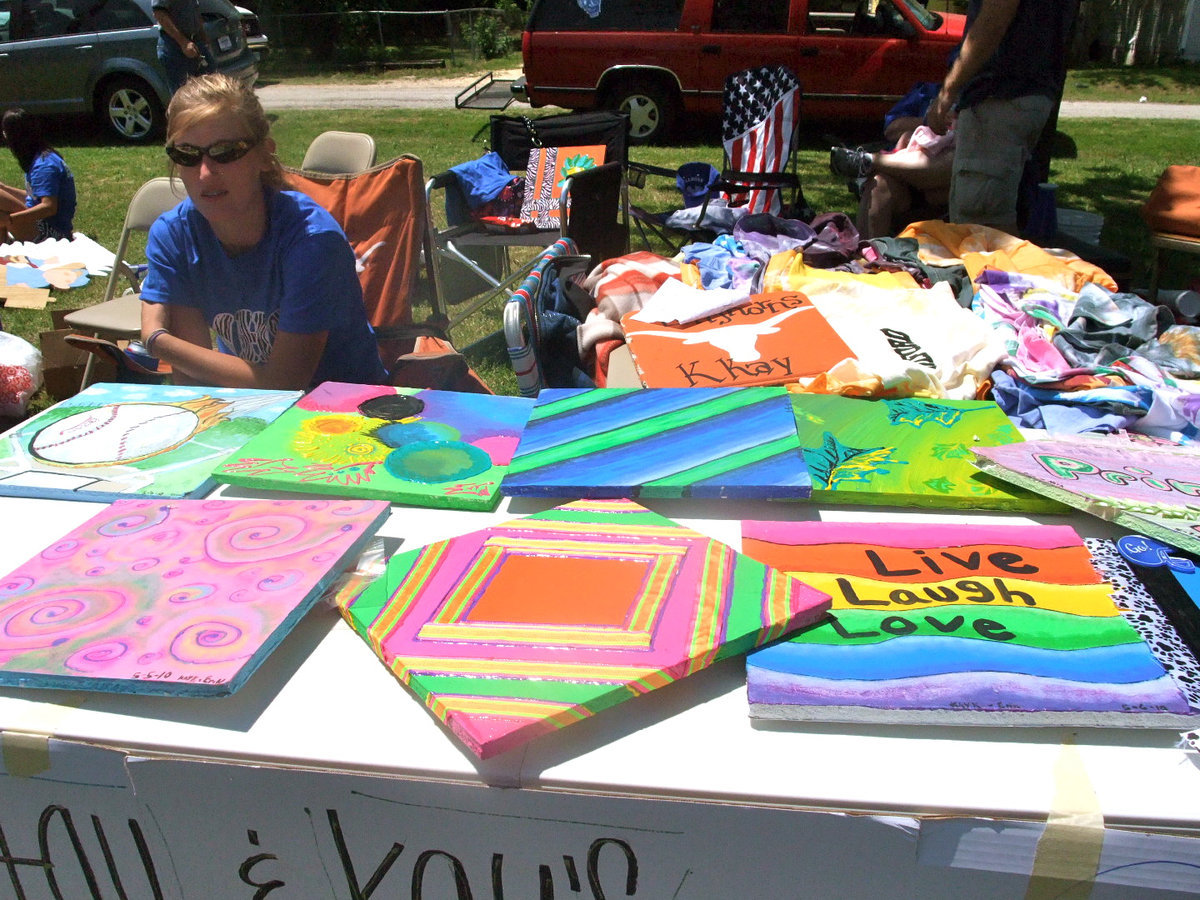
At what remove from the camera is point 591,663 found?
3.04 feet

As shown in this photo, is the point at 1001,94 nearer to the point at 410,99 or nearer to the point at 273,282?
the point at 273,282

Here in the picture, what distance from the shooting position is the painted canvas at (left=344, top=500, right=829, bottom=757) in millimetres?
891

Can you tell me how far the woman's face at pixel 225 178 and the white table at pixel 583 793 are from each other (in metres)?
1.32

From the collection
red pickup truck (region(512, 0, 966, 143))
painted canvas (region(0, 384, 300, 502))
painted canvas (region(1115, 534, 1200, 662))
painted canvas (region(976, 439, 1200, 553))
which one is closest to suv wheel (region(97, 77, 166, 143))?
red pickup truck (region(512, 0, 966, 143))

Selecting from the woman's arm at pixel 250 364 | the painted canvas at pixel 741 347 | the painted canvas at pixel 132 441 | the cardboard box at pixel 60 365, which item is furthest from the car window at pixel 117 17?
the painted canvas at pixel 741 347

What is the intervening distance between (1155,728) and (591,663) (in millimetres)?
551

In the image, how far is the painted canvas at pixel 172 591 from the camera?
3.11 ft

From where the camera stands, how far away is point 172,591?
1066 millimetres

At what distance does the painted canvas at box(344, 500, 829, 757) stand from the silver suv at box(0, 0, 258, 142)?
9378 millimetres

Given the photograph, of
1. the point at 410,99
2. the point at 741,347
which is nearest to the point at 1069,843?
the point at 741,347

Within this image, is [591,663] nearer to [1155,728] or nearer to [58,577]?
[1155,728]

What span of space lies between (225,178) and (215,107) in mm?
148

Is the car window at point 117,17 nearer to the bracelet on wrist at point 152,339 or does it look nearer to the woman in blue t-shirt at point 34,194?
the woman in blue t-shirt at point 34,194

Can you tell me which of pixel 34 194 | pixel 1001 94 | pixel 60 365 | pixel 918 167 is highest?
pixel 1001 94
